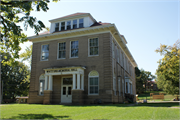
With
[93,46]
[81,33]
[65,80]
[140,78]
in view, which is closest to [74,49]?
[81,33]

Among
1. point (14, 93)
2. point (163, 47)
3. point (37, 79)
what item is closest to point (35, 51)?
point (37, 79)

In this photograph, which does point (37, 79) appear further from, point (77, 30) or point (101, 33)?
point (101, 33)

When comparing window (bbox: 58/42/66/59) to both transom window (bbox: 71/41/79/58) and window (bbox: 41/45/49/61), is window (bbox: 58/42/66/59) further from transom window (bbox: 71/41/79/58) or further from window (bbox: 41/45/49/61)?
window (bbox: 41/45/49/61)

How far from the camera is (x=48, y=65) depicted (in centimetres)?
2242

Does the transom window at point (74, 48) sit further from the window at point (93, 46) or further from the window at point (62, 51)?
the window at point (93, 46)

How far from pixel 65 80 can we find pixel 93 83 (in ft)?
12.0

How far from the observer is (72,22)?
2328 cm

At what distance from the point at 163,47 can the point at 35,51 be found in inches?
718

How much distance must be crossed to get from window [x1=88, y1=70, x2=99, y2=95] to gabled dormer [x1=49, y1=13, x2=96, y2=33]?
6.42 meters

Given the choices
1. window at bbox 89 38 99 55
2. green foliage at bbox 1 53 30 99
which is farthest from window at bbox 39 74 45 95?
green foliage at bbox 1 53 30 99

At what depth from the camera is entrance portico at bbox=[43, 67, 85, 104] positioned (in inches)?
743

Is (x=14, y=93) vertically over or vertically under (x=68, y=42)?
under

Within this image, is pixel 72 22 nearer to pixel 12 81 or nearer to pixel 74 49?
pixel 74 49

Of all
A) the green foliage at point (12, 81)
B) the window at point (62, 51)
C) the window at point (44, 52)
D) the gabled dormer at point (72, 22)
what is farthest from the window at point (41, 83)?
Answer: the green foliage at point (12, 81)
